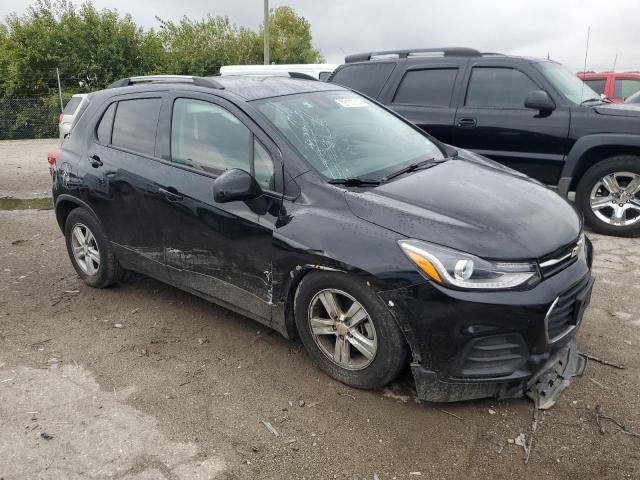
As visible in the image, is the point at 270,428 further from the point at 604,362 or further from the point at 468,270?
the point at 604,362

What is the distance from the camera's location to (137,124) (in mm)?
4133

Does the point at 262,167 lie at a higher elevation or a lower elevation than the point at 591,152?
higher

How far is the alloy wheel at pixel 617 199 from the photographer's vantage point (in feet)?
19.3

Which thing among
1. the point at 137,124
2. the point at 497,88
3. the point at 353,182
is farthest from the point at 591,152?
the point at 137,124

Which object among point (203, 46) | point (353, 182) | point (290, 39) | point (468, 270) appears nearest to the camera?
point (468, 270)

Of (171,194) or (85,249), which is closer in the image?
(171,194)

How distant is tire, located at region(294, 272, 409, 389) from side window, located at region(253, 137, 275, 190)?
2.05 ft

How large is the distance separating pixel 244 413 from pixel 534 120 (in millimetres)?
4699

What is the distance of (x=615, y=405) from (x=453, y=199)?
1.41 meters

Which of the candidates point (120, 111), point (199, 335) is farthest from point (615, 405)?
point (120, 111)

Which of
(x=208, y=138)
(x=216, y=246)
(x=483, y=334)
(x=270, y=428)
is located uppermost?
(x=208, y=138)

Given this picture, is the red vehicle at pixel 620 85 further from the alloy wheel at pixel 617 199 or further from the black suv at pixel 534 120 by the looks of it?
the alloy wheel at pixel 617 199

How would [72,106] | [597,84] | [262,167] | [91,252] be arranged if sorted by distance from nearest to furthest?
[262,167], [91,252], [72,106], [597,84]

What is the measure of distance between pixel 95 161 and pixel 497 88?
14.6ft
